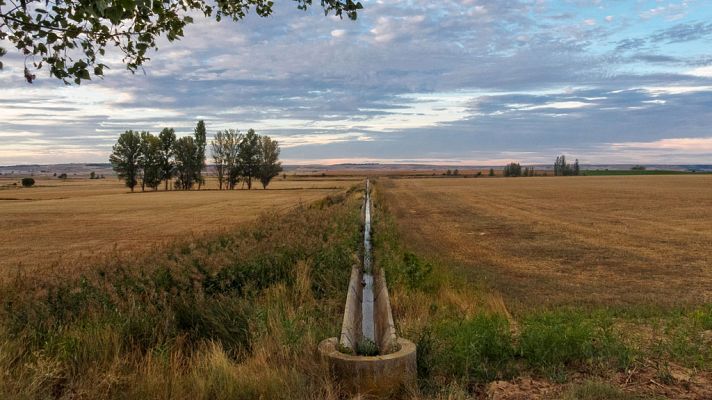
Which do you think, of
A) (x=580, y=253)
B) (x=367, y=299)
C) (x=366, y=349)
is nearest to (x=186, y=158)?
(x=580, y=253)

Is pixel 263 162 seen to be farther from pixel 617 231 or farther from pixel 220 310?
pixel 220 310

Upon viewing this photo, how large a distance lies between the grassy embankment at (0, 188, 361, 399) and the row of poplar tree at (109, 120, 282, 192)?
107 m

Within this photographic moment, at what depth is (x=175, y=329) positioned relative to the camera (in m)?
6.82

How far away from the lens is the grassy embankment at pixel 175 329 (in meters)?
4.84

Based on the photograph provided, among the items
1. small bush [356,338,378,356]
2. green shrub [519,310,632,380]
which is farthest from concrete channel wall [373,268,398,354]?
green shrub [519,310,632,380]

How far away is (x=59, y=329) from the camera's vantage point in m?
6.12

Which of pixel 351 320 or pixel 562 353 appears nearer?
pixel 562 353

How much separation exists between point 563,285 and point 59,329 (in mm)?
9856

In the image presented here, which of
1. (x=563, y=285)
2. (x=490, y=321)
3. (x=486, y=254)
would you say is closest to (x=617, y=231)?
(x=486, y=254)

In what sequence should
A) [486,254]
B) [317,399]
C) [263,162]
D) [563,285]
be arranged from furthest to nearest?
[263,162]
[486,254]
[563,285]
[317,399]

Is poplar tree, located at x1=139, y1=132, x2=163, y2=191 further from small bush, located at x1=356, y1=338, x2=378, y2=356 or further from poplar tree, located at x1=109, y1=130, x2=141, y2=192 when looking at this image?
small bush, located at x1=356, y1=338, x2=378, y2=356

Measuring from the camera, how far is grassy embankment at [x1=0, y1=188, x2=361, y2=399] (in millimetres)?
4840

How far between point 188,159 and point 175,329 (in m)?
112

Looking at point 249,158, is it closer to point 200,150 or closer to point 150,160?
point 200,150
